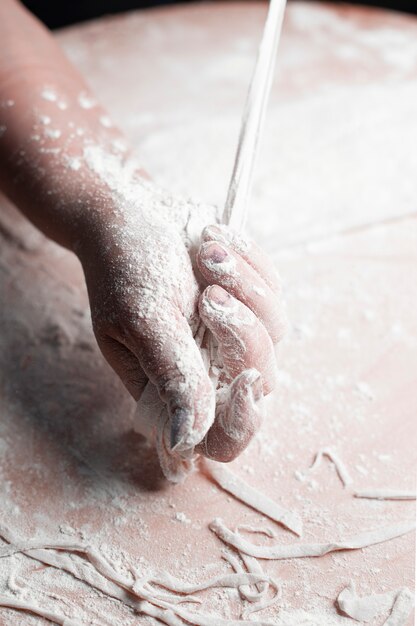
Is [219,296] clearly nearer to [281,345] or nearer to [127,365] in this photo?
[127,365]

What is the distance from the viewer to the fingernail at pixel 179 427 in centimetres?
84

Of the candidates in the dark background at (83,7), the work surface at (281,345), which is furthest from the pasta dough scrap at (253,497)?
the dark background at (83,7)

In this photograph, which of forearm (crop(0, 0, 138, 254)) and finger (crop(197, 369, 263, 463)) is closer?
finger (crop(197, 369, 263, 463))

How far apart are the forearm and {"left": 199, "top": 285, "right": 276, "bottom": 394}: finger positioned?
10.0 inches

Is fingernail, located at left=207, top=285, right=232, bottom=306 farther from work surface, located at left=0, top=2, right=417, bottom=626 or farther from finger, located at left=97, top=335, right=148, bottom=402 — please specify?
work surface, located at left=0, top=2, right=417, bottom=626

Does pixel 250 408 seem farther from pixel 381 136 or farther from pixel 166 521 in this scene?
pixel 381 136

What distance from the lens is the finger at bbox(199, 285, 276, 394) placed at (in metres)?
0.89

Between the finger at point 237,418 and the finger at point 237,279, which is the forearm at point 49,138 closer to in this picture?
the finger at point 237,279

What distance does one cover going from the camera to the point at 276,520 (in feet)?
3.03

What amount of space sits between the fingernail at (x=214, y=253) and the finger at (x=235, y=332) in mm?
39

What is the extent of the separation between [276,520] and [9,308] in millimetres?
591

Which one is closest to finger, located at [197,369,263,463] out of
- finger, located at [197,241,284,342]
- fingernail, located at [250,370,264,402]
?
fingernail, located at [250,370,264,402]

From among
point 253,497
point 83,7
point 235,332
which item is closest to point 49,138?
point 235,332

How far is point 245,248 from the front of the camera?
38.0 inches
